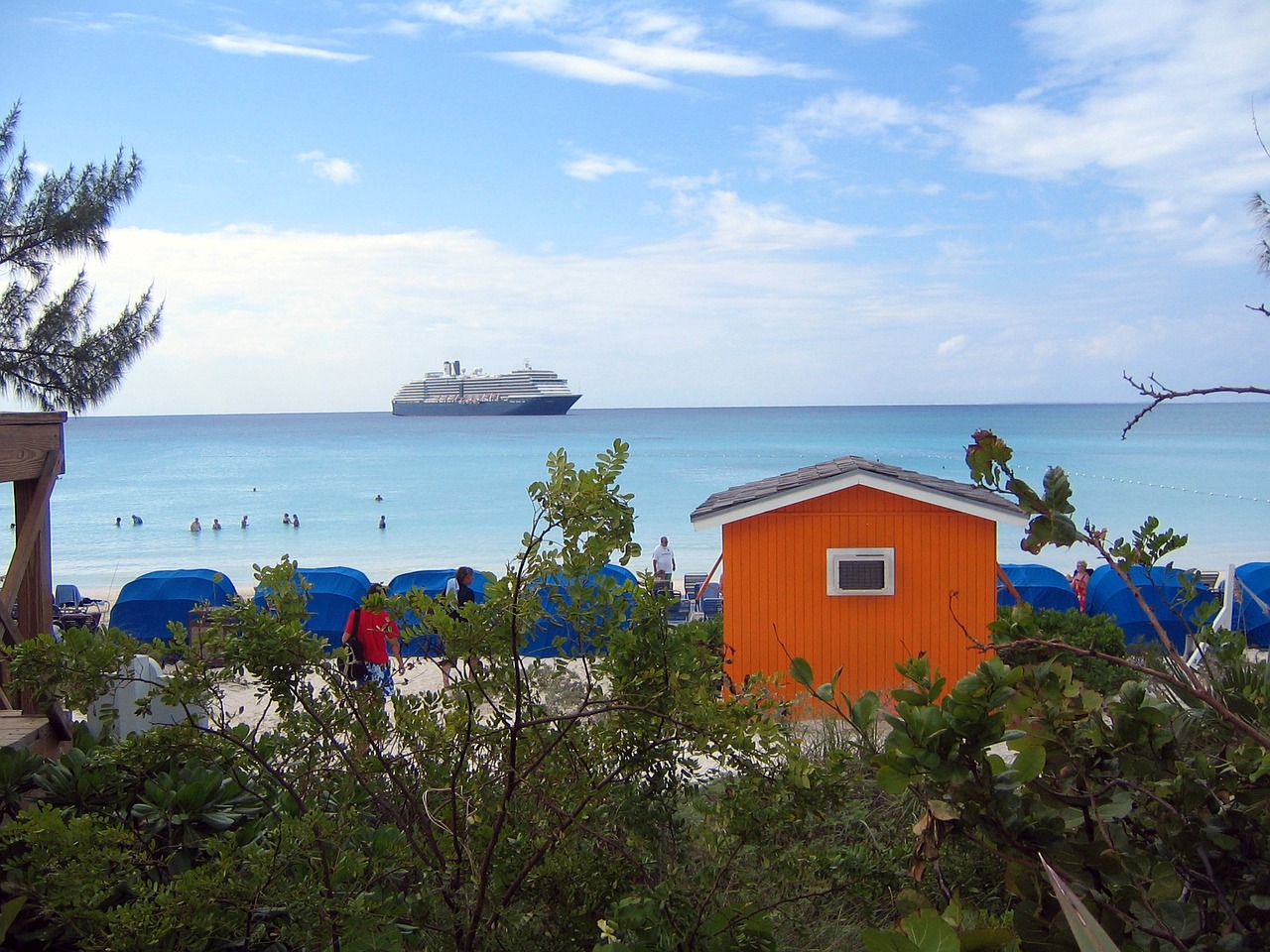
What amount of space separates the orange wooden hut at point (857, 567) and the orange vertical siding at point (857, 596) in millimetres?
10

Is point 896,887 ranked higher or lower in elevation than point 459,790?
lower

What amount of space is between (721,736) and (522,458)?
294 ft

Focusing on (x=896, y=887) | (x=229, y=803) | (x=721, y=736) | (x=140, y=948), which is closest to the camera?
(x=140, y=948)

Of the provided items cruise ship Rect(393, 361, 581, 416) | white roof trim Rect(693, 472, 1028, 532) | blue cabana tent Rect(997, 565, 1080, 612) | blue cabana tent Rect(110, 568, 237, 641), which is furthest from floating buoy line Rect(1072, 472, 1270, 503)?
cruise ship Rect(393, 361, 581, 416)

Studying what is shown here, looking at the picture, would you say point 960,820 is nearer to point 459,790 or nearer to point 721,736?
point 721,736

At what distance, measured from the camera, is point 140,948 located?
1.92 m

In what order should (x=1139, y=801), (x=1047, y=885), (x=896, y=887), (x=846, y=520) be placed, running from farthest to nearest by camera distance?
1. (x=846, y=520)
2. (x=896, y=887)
3. (x=1139, y=801)
4. (x=1047, y=885)

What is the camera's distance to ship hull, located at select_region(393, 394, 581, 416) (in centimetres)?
16300

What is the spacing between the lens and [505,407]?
16388 cm

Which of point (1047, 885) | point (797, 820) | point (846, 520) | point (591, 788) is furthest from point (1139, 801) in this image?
point (846, 520)

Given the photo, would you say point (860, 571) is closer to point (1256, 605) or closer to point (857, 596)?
point (857, 596)

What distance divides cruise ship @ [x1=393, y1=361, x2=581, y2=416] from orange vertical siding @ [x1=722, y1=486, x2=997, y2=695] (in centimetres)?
15234

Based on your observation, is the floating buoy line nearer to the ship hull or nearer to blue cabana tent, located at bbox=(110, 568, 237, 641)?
blue cabana tent, located at bbox=(110, 568, 237, 641)

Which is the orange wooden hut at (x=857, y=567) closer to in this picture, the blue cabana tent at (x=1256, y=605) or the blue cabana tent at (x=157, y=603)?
the blue cabana tent at (x=1256, y=605)
